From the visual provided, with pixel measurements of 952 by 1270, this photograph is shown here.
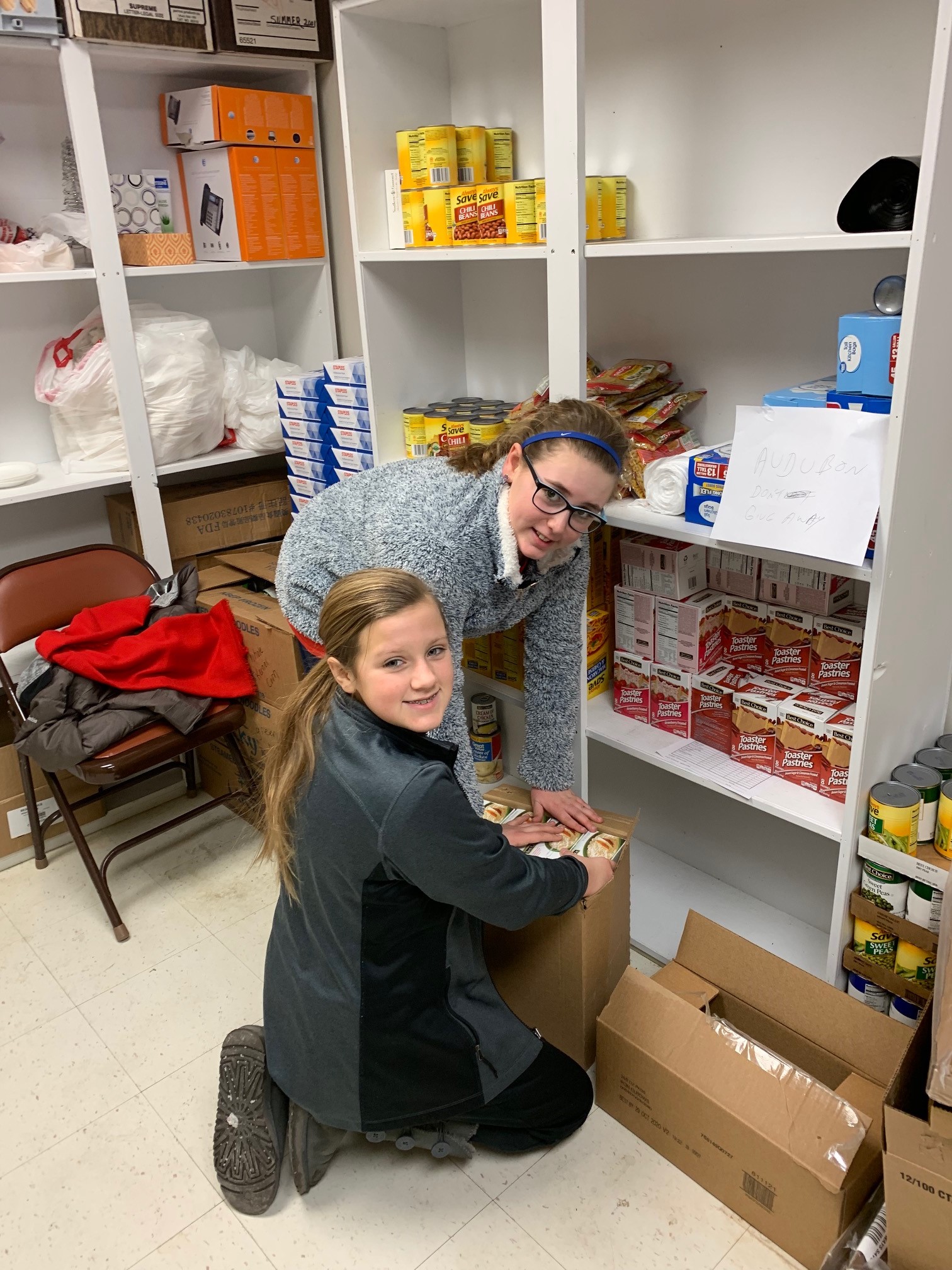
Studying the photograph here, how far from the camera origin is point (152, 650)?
2.42 metres

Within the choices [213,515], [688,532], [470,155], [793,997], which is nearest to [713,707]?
[688,532]

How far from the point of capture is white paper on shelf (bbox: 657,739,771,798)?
1.88 m

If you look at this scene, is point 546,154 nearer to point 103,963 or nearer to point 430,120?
point 430,120

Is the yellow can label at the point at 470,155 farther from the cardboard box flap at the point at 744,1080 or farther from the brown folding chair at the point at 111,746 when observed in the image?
the cardboard box flap at the point at 744,1080

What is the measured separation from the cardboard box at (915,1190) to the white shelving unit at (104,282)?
2344 millimetres

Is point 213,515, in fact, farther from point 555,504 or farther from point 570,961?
point 570,961

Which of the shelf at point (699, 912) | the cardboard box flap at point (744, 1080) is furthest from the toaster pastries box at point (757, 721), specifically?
the cardboard box flap at point (744, 1080)

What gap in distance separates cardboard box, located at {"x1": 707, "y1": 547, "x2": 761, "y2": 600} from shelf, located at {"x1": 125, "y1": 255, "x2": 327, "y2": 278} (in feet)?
5.33

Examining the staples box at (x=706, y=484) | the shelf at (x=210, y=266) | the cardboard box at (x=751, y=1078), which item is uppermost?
the shelf at (x=210, y=266)

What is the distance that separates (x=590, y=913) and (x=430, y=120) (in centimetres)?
190

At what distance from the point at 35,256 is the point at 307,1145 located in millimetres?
2233

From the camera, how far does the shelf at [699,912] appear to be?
215cm

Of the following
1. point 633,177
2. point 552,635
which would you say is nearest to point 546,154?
point 633,177

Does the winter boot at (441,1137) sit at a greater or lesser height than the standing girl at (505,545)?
lesser
